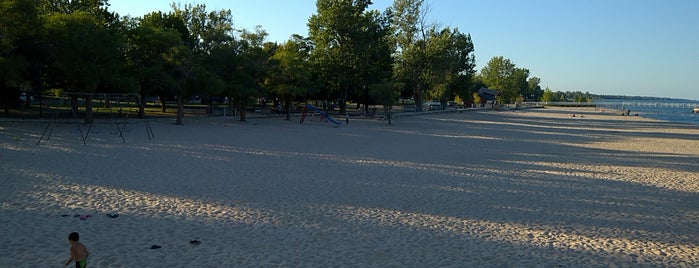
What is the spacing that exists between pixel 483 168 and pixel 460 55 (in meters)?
73.7

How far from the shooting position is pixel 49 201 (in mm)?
10055

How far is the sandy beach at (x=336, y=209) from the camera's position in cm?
733

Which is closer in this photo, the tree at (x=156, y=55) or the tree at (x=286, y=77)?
the tree at (x=156, y=55)

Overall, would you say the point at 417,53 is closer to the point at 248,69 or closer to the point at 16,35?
the point at 248,69

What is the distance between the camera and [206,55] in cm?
3800

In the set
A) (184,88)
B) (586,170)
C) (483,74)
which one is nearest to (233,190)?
(586,170)

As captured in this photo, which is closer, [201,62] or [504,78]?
[201,62]

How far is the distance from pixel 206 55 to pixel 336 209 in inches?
1219

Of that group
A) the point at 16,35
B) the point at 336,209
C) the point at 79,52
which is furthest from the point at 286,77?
the point at 336,209

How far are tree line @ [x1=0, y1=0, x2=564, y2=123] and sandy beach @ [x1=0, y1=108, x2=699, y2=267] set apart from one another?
33.0 ft

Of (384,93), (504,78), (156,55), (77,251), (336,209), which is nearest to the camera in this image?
(77,251)

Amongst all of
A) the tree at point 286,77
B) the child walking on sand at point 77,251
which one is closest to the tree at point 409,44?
the tree at point 286,77

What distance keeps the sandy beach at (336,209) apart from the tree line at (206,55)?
396 inches

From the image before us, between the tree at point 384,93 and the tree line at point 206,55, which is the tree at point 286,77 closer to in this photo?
the tree line at point 206,55
